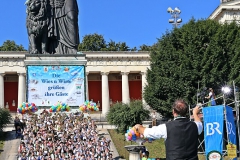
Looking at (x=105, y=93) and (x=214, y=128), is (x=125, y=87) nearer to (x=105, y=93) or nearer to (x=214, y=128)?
(x=105, y=93)

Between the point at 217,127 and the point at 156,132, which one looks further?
the point at 217,127

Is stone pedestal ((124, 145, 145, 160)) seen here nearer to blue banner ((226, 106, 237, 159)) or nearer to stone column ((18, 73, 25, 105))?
blue banner ((226, 106, 237, 159))

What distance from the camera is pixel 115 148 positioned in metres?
28.7

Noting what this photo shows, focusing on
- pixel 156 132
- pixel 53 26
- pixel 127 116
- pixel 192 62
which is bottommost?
pixel 156 132

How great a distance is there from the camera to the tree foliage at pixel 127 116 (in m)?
36.3

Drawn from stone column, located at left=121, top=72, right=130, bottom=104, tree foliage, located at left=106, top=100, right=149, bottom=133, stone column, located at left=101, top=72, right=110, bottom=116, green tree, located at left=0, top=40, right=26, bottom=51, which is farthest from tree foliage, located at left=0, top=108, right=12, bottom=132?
green tree, located at left=0, top=40, right=26, bottom=51

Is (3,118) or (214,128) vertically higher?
(3,118)

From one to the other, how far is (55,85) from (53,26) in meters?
3.55

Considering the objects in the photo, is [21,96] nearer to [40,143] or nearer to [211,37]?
[211,37]

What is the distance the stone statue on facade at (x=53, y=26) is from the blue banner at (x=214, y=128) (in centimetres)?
842

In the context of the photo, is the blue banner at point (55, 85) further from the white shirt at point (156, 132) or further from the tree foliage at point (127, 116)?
the white shirt at point (156, 132)

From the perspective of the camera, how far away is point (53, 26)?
78.8ft

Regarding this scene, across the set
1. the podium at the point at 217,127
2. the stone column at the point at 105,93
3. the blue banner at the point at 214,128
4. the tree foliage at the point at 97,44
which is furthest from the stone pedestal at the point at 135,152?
the tree foliage at the point at 97,44

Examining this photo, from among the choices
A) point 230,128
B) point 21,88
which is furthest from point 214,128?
point 21,88
